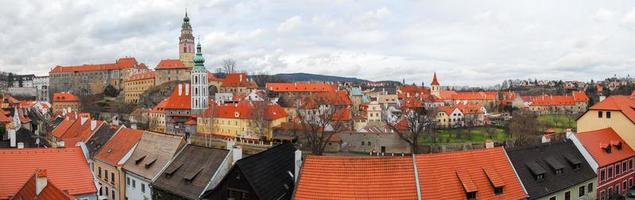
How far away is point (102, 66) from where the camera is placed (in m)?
154

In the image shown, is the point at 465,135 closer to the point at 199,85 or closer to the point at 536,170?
the point at 199,85

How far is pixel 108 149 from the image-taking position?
3631cm

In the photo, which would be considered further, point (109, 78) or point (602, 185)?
point (109, 78)

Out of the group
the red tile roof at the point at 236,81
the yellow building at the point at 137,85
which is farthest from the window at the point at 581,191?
the yellow building at the point at 137,85

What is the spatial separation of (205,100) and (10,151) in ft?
211

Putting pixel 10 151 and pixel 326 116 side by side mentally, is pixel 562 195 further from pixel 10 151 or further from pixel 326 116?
pixel 326 116

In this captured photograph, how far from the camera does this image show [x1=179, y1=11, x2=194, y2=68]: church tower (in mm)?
147375

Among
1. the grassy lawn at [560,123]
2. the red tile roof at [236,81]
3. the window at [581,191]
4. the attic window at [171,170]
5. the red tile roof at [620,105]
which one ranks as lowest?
the grassy lawn at [560,123]

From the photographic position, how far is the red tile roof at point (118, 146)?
3406 centimetres

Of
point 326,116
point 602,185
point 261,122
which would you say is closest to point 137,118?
point 261,122

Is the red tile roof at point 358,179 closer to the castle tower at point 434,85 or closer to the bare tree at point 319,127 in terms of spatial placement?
the bare tree at point 319,127

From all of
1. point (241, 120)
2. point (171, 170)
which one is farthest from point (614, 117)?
point (241, 120)

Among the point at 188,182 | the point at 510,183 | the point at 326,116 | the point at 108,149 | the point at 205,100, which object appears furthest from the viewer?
the point at 205,100

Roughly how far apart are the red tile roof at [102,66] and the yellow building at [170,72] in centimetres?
2295
